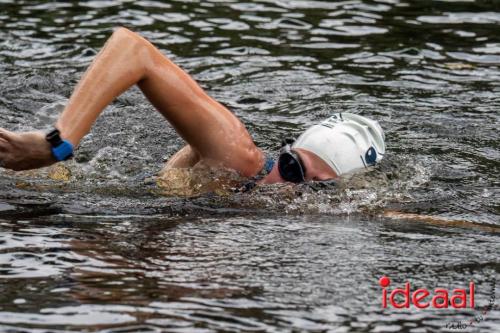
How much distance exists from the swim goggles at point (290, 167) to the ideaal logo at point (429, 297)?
1.68 metres

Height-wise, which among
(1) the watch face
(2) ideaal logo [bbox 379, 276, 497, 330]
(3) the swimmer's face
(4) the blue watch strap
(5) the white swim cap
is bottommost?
(2) ideaal logo [bbox 379, 276, 497, 330]

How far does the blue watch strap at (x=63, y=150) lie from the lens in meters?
5.66

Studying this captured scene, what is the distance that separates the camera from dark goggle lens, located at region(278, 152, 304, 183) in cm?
650

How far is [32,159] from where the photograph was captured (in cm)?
569

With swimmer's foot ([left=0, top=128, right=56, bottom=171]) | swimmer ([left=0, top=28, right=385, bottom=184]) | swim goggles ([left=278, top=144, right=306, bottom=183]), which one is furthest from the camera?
swim goggles ([left=278, top=144, right=306, bottom=183])

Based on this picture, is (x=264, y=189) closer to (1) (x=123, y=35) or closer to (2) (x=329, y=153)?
(2) (x=329, y=153)

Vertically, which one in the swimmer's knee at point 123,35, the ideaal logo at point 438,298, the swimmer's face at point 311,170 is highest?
the swimmer's knee at point 123,35

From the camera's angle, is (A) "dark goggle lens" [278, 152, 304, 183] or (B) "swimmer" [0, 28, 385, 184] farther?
(A) "dark goggle lens" [278, 152, 304, 183]

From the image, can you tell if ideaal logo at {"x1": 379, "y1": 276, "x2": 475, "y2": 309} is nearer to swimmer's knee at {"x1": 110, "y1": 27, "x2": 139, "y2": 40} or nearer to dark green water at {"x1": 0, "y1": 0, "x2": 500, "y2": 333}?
dark green water at {"x1": 0, "y1": 0, "x2": 500, "y2": 333}

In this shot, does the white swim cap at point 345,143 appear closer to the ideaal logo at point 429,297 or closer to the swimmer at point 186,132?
the swimmer at point 186,132

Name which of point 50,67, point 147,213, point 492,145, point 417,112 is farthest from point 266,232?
point 50,67

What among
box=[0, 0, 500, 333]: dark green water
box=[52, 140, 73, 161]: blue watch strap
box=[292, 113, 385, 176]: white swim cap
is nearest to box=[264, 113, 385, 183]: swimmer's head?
box=[292, 113, 385, 176]: white swim cap

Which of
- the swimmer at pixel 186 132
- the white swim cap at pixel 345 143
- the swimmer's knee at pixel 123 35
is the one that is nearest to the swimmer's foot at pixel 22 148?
the swimmer at pixel 186 132

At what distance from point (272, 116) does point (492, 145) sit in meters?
2.07
